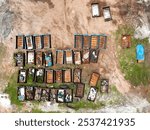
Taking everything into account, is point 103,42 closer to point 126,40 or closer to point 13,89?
point 126,40

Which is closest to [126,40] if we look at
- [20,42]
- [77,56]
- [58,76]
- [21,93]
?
[77,56]

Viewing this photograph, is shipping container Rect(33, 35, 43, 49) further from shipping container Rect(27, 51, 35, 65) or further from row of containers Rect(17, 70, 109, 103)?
row of containers Rect(17, 70, 109, 103)

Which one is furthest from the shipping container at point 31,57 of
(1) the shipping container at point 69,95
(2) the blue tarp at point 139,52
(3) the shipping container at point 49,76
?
(2) the blue tarp at point 139,52

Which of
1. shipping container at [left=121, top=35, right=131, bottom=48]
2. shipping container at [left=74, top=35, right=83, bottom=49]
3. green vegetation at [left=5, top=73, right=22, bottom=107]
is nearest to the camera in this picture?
shipping container at [left=121, top=35, right=131, bottom=48]

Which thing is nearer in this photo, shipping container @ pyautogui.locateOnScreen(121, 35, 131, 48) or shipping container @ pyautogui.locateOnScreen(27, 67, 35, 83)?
shipping container @ pyautogui.locateOnScreen(121, 35, 131, 48)

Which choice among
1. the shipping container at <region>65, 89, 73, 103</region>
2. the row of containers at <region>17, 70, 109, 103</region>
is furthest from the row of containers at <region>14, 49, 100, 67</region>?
the shipping container at <region>65, 89, 73, 103</region>

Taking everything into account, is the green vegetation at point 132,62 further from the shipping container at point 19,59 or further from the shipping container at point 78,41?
the shipping container at point 19,59

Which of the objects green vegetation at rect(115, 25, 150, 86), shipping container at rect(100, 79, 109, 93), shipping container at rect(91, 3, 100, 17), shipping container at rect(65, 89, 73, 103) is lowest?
shipping container at rect(65, 89, 73, 103)
